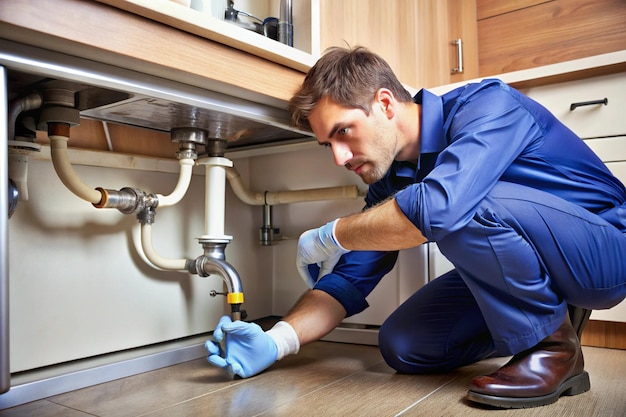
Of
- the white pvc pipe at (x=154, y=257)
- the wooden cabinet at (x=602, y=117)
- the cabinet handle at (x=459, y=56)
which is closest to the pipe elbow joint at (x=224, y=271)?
the white pvc pipe at (x=154, y=257)

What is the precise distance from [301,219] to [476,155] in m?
0.78

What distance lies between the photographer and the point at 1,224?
61cm

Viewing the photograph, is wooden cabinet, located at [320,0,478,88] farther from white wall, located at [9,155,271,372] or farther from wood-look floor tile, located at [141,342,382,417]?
wood-look floor tile, located at [141,342,382,417]

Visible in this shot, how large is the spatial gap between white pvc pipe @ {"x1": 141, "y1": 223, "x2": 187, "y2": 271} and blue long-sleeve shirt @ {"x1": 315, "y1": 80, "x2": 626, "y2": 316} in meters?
0.34

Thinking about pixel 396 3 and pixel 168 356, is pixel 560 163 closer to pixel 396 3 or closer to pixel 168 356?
pixel 396 3

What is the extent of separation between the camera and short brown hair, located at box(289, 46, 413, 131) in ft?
3.24

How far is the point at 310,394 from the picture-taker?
901mm

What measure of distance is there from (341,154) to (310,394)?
0.45 meters

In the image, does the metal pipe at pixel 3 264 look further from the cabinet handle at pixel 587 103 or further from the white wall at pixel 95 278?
the cabinet handle at pixel 587 103

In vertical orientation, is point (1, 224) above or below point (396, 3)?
below

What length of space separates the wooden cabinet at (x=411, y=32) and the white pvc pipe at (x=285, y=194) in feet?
1.08

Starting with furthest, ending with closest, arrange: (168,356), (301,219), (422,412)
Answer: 1. (301,219)
2. (168,356)
3. (422,412)

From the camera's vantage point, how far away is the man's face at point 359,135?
1013 millimetres

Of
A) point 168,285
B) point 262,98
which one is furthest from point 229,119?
point 168,285
